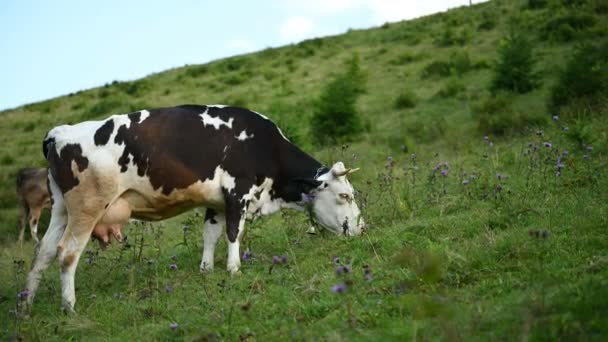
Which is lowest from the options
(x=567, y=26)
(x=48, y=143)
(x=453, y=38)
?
(x=48, y=143)

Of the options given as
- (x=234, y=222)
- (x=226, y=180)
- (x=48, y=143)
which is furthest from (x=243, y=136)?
(x=48, y=143)

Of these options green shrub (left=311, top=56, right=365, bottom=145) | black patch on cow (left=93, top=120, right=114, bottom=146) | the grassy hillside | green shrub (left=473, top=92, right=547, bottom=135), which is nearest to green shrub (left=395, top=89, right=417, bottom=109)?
the grassy hillside

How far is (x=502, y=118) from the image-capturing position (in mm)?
13000

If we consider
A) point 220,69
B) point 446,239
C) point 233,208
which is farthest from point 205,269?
point 220,69

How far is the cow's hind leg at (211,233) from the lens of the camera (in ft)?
23.6

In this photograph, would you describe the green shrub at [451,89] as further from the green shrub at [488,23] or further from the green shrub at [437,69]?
the green shrub at [488,23]

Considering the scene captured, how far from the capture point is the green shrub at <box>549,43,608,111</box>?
41.4 feet

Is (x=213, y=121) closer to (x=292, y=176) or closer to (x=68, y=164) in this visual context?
(x=292, y=176)

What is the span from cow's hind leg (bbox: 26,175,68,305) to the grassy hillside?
35 cm

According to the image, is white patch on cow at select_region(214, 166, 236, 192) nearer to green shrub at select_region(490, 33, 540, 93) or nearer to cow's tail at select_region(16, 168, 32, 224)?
cow's tail at select_region(16, 168, 32, 224)

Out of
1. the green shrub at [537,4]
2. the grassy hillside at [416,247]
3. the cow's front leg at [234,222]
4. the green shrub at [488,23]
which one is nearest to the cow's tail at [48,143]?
the grassy hillside at [416,247]

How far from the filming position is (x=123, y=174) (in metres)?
6.36

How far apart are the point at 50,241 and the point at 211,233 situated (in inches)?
67.3

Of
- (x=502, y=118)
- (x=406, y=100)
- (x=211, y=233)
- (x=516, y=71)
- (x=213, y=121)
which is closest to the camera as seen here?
(x=213, y=121)
